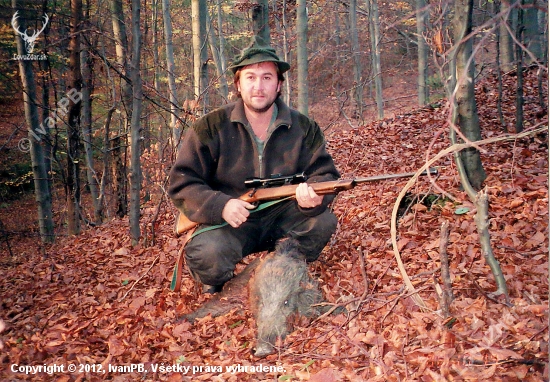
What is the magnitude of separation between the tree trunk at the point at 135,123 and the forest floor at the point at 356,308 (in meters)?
0.30

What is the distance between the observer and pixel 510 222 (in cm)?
441

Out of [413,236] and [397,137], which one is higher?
[397,137]

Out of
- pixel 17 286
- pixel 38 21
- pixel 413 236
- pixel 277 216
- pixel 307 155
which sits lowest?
pixel 17 286

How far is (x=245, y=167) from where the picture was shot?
180 inches

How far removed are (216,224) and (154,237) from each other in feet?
8.65

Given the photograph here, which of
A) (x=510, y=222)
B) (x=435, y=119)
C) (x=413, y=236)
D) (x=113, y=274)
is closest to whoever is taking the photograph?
(x=510, y=222)

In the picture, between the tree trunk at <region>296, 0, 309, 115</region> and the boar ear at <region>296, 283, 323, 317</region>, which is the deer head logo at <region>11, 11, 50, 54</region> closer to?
the tree trunk at <region>296, 0, 309, 115</region>

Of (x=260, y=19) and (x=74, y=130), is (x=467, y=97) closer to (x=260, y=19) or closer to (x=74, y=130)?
(x=260, y=19)

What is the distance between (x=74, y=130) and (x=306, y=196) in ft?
20.4

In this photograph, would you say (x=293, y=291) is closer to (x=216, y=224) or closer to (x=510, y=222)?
(x=216, y=224)

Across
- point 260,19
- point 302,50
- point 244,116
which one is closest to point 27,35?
point 260,19

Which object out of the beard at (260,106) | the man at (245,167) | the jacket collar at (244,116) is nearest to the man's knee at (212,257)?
the man at (245,167)

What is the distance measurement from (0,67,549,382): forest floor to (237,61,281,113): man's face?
170 cm

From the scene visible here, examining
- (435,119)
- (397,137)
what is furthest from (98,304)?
(435,119)
